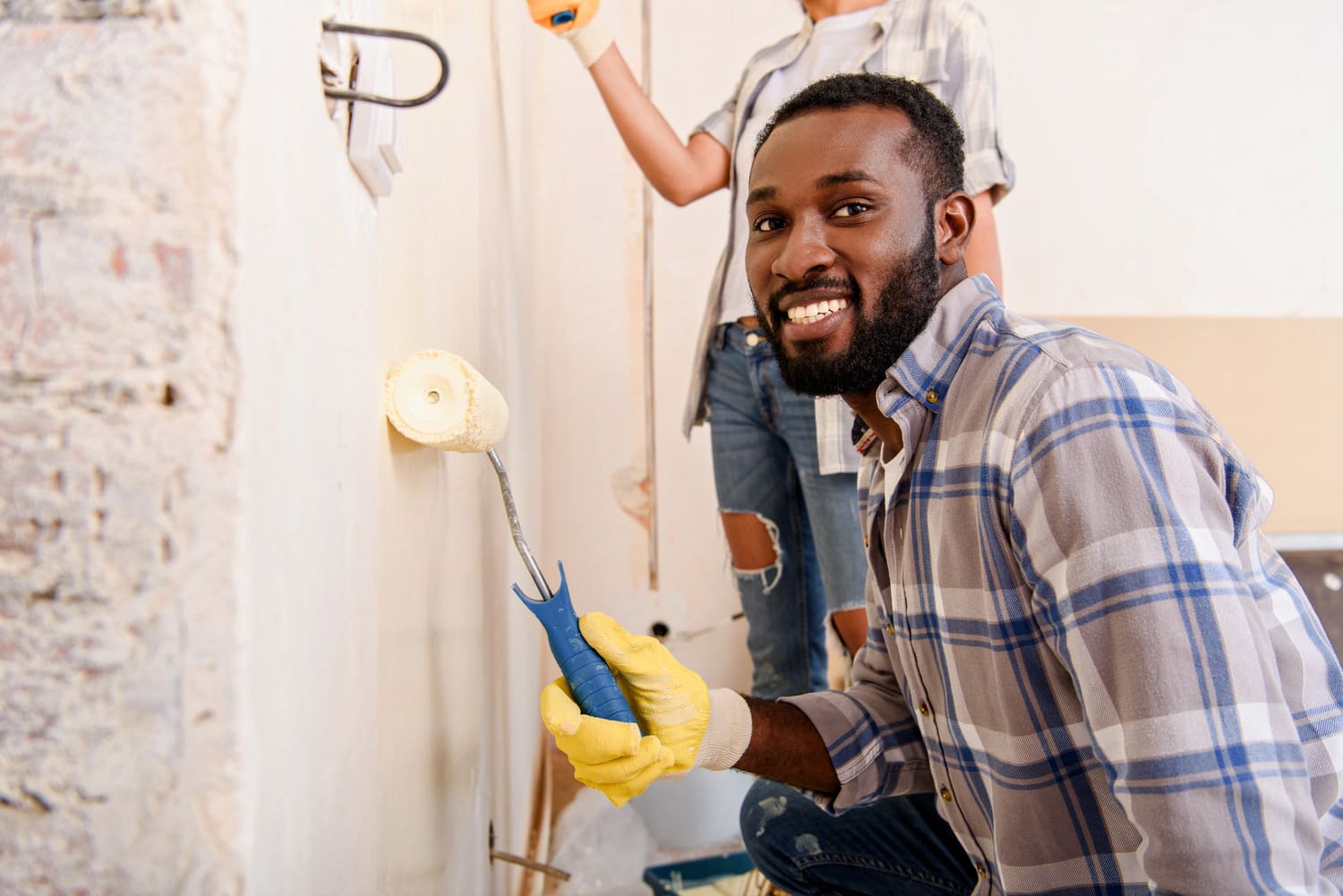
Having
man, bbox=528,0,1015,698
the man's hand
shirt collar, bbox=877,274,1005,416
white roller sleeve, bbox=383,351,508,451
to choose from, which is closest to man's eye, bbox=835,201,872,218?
shirt collar, bbox=877,274,1005,416

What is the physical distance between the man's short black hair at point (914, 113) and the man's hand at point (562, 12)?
417 mm

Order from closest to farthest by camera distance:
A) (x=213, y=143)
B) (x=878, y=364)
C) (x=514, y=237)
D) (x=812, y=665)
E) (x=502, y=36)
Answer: (x=213, y=143), (x=878, y=364), (x=502, y=36), (x=812, y=665), (x=514, y=237)

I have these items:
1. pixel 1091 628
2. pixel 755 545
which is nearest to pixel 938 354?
pixel 1091 628

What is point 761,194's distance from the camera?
946 mm

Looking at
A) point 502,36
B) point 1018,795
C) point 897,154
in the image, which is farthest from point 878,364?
point 502,36

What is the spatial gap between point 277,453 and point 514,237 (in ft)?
3.99

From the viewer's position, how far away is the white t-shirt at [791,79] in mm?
1311

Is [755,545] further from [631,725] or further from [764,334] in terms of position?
[631,725]

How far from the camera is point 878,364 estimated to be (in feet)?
2.79

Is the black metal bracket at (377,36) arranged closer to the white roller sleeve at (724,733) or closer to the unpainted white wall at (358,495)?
the unpainted white wall at (358,495)

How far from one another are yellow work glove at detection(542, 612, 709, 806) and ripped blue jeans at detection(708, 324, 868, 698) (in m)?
0.41

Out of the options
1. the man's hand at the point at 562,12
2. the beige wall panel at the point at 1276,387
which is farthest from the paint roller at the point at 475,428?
the beige wall panel at the point at 1276,387

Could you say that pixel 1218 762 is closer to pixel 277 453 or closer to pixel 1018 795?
pixel 1018 795

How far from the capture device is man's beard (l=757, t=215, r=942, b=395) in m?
0.85
